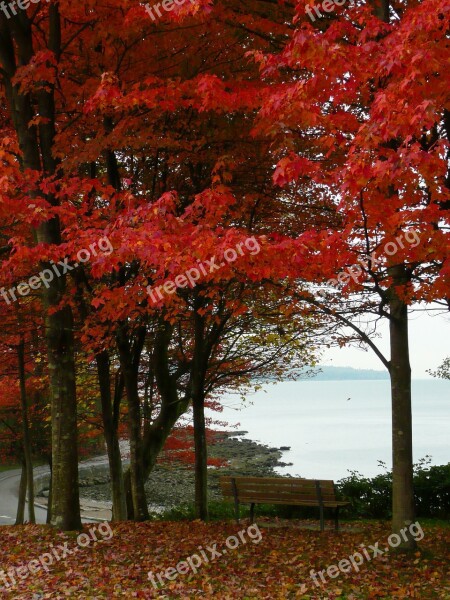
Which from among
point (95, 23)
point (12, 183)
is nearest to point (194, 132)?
point (95, 23)

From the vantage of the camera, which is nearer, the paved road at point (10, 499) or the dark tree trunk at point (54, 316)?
the dark tree trunk at point (54, 316)

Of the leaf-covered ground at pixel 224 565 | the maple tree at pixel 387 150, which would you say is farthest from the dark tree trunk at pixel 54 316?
the maple tree at pixel 387 150

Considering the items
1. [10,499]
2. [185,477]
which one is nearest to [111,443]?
[10,499]

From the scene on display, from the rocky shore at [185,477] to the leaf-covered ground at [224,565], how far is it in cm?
1550

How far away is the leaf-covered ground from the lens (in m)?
6.18

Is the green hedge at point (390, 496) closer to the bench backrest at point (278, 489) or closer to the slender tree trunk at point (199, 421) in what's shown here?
A: the bench backrest at point (278, 489)

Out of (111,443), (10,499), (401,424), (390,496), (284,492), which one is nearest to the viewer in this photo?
(401,424)

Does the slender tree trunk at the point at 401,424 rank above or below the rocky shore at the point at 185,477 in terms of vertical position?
above

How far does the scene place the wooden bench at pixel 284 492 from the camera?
980cm

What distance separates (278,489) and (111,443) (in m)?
4.40

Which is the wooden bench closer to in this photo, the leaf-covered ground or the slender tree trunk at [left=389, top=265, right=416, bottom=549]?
the leaf-covered ground

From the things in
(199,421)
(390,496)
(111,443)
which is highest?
(199,421)

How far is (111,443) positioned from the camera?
42.9 feet

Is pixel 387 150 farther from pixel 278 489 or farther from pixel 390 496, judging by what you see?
pixel 390 496
